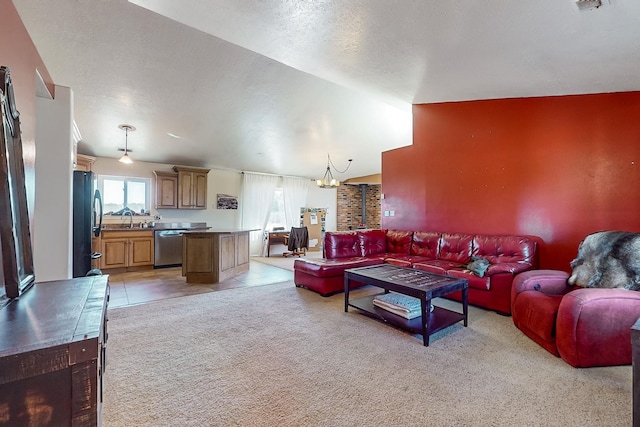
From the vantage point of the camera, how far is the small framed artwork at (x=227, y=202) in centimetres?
742

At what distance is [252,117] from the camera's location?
15.9ft

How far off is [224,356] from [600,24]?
3825 mm

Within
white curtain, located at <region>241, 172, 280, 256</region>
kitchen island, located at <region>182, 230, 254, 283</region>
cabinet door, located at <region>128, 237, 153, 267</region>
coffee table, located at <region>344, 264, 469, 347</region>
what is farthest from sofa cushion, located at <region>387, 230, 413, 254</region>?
cabinet door, located at <region>128, 237, 153, 267</region>

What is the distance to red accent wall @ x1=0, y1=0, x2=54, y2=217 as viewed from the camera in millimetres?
1518

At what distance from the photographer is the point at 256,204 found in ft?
26.5

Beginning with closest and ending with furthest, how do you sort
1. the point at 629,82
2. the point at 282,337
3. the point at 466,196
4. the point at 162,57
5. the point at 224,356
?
1. the point at 224,356
2. the point at 282,337
3. the point at 629,82
4. the point at 162,57
5. the point at 466,196

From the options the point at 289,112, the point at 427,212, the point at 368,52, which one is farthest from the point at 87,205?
the point at 427,212

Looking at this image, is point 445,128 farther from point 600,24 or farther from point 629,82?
point 600,24

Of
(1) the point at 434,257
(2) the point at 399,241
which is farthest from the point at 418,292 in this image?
(2) the point at 399,241

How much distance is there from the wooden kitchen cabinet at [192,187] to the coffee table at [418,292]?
15.9 feet

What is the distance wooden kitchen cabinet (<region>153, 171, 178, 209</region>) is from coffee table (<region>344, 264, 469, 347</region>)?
4.90m

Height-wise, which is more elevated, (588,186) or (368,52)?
(368,52)

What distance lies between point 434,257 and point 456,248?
1.18 ft

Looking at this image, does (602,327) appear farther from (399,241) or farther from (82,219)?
(82,219)
